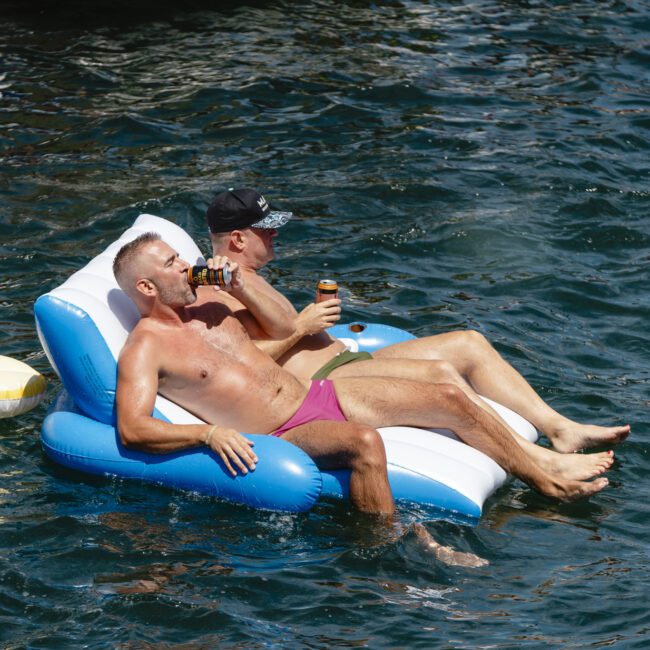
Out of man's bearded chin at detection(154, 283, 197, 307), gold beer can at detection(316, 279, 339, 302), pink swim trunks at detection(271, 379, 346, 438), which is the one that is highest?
man's bearded chin at detection(154, 283, 197, 307)

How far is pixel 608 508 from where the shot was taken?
20.8 feet

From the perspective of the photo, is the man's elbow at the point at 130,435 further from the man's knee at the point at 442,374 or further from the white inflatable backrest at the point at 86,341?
the man's knee at the point at 442,374

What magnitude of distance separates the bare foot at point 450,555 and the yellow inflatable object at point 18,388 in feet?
8.45

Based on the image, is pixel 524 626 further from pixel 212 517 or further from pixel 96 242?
pixel 96 242

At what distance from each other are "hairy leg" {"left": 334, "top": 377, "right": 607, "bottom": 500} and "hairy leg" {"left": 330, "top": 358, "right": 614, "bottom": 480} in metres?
0.12

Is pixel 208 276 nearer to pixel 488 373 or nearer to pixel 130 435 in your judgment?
pixel 130 435

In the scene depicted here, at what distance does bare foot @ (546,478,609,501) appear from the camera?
246 inches

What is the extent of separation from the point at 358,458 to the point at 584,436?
63.8 inches

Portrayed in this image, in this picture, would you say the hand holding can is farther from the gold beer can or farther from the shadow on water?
the shadow on water

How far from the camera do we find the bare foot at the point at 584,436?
268 inches

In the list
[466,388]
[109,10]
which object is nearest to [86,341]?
[466,388]

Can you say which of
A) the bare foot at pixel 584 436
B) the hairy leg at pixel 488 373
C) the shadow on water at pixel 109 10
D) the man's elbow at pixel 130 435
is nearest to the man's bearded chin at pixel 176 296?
the man's elbow at pixel 130 435

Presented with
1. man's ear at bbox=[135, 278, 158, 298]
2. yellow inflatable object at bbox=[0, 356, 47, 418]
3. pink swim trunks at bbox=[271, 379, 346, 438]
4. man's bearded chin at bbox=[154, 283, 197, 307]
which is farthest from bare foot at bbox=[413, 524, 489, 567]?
yellow inflatable object at bbox=[0, 356, 47, 418]

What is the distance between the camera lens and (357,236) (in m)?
10.1
